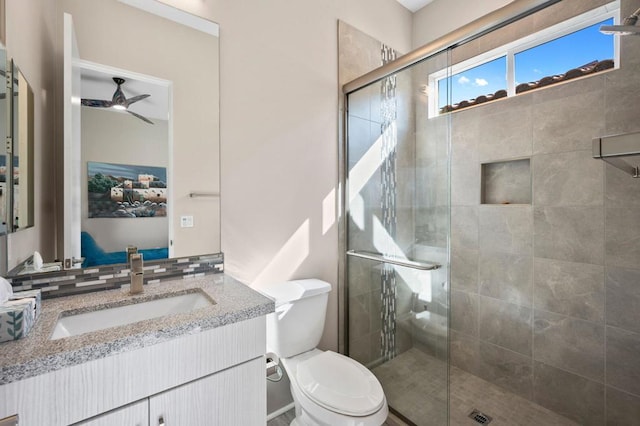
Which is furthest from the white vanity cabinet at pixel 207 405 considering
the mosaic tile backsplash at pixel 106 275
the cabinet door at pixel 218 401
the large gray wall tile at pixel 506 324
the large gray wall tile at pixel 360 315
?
the large gray wall tile at pixel 506 324

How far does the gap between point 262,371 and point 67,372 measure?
54 centimetres

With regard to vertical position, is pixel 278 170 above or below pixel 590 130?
below

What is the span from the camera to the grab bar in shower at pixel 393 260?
1.66m

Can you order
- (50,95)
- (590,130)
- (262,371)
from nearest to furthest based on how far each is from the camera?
(262,371) → (50,95) → (590,130)

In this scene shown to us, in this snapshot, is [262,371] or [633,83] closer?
[262,371]

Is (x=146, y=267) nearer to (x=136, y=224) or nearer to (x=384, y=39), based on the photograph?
(x=136, y=224)

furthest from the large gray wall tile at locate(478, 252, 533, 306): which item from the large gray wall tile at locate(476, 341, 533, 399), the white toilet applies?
the white toilet

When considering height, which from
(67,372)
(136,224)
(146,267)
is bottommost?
(67,372)

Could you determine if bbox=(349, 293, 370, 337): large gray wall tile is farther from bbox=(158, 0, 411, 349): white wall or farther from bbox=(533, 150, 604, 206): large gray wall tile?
bbox=(533, 150, 604, 206): large gray wall tile

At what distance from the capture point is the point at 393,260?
6.11 feet

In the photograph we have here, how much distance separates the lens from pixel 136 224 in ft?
4.32

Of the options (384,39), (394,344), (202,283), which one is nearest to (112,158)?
(202,283)

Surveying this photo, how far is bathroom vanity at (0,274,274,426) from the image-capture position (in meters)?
0.69

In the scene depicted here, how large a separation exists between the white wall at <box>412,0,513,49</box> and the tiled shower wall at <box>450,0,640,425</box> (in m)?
0.19
